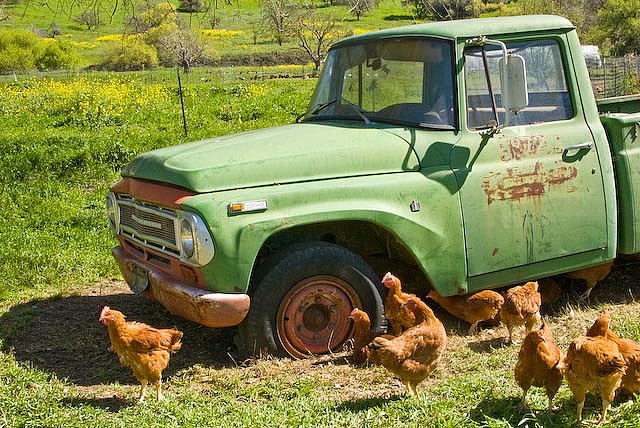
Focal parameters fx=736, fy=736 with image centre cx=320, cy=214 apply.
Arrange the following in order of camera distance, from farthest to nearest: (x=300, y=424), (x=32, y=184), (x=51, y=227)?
(x=32, y=184), (x=51, y=227), (x=300, y=424)

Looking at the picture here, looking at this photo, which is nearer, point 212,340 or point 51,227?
point 212,340

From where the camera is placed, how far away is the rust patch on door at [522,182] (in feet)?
17.2

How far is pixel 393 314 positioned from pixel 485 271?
77 centimetres

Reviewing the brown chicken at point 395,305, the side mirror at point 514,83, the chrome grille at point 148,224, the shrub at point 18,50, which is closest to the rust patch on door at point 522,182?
the side mirror at point 514,83

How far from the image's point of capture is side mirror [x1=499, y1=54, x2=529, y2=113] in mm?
4969

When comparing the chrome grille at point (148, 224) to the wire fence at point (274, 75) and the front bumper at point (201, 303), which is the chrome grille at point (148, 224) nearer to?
the front bumper at point (201, 303)

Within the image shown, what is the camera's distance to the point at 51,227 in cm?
883

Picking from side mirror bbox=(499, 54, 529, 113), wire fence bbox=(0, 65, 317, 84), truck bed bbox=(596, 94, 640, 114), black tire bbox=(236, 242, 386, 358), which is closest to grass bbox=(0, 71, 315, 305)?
black tire bbox=(236, 242, 386, 358)

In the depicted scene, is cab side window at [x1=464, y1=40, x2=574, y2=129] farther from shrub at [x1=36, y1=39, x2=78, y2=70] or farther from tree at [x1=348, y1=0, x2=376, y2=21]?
shrub at [x1=36, y1=39, x2=78, y2=70]

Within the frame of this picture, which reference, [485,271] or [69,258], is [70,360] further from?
[485,271]

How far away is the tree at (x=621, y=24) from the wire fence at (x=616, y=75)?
1664 cm

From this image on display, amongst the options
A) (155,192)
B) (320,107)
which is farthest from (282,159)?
(320,107)

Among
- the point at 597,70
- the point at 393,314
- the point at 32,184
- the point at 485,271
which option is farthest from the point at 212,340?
the point at 597,70

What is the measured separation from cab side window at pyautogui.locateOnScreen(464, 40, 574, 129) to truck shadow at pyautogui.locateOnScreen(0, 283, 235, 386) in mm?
2518
